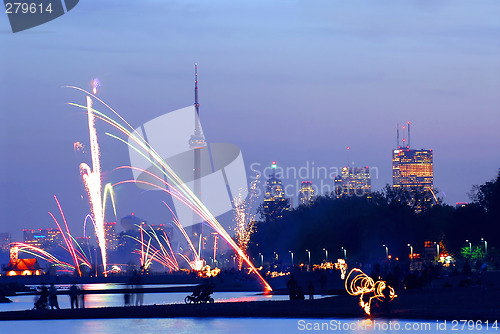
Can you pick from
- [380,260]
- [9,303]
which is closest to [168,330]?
[9,303]

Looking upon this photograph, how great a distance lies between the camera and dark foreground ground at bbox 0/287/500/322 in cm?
3738

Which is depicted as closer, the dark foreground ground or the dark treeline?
the dark foreground ground

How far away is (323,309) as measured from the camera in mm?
40344

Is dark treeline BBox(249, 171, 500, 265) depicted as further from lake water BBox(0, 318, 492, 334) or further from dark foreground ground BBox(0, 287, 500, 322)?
lake water BBox(0, 318, 492, 334)

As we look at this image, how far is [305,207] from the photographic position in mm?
173250

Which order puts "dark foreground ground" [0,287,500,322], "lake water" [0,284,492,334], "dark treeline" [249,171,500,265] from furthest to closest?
"dark treeline" [249,171,500,265]
"dark foreground ground" [0,287,500,322]
"lake water" [0,284,492,334]

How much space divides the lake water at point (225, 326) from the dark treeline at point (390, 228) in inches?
3172

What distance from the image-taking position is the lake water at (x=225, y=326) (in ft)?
107

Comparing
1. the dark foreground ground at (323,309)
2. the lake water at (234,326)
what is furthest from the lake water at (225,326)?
the dark foreground ground at (323,309)

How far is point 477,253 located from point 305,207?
48.6 metres

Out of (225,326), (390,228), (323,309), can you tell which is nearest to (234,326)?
(225,326)

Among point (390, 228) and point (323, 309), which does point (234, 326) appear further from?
point (390, 228)

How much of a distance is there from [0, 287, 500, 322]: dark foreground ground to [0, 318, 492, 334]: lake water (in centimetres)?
166

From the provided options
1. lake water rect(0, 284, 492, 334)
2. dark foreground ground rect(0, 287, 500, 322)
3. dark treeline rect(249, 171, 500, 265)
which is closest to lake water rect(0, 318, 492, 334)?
lake water rect(0, 284, 492, 334)
